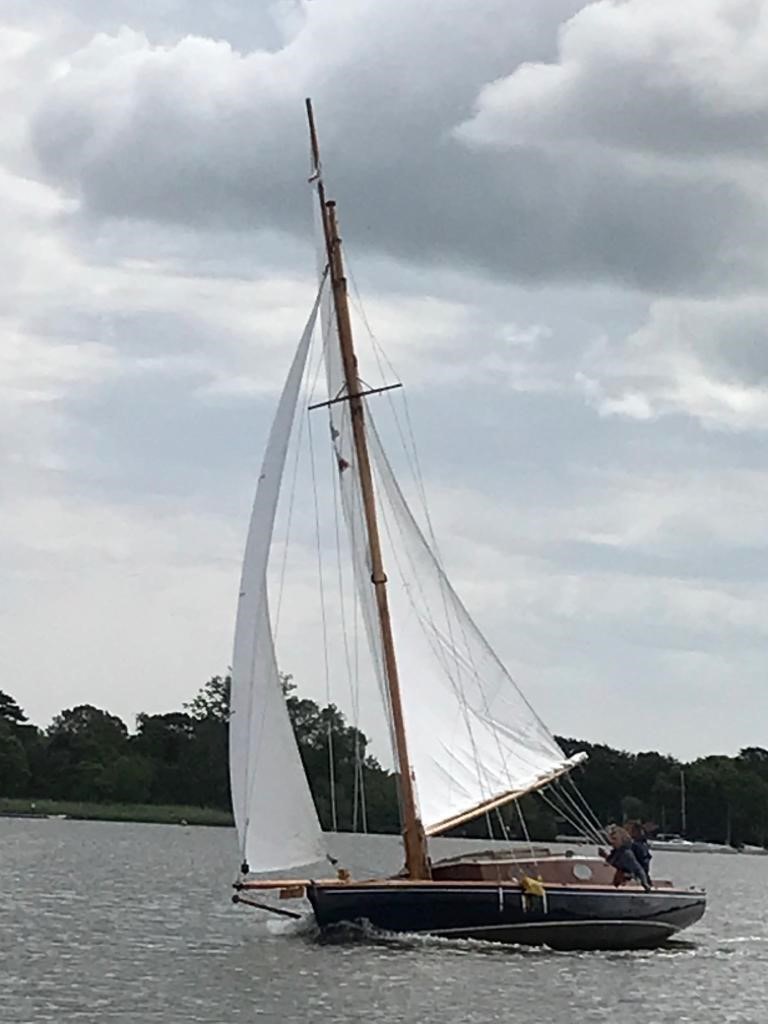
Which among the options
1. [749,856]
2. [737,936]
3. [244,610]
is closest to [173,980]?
[244,610]

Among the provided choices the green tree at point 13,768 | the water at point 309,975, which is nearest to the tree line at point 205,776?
the green tree at point 13,768

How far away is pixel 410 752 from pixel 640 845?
14.5 ft

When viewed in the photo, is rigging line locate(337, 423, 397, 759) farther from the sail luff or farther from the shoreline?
the shoreline

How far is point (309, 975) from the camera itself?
34.6 meters

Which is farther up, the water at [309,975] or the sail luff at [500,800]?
the sail luff at [500,800]

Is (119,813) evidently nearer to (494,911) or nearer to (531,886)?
(494,911)

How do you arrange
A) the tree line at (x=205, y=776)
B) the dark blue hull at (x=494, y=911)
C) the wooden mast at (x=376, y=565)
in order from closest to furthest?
the dark blue hull at (x=494, y=911) < the wooden mast at (x=376, y=565) < the tree line at (x=205, y=776)

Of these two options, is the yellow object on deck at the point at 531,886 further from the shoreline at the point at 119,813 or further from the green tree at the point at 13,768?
the green tree at the point at 13,768

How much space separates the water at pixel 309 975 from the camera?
103ft

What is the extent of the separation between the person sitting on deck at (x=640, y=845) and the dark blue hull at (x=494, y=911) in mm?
779

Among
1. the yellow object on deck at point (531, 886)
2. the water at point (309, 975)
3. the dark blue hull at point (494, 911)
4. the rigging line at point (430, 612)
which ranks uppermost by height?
the rigging line at point (430, 612)

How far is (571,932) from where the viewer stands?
37656mm

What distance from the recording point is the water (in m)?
31.4

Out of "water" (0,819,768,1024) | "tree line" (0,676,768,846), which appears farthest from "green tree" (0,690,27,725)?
"water" (0,819,768,1024)
